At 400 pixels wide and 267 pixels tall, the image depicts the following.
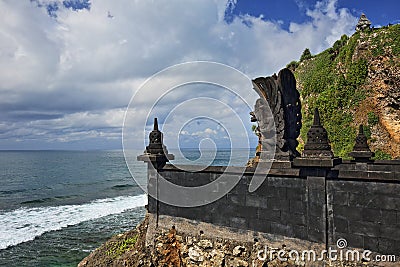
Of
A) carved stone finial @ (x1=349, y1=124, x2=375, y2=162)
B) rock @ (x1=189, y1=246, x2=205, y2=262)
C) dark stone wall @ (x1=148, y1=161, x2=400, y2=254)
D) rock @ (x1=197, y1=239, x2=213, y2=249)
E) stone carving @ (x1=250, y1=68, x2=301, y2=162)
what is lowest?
rock @ (x1=189, y1=246, x2=205, y2=262)

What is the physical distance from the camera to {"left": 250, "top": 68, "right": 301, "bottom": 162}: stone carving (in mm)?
7652

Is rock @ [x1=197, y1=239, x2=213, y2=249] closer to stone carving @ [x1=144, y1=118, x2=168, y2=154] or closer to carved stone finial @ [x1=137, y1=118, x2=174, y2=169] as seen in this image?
carved stone finial @ [x1=137, y1=118, x2=174, y2=169]

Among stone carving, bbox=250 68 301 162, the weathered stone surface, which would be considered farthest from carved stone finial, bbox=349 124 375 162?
the weathered stone surface

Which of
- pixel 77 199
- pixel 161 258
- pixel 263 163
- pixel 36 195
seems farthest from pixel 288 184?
pixel 36 195

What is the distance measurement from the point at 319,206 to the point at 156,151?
4.73m

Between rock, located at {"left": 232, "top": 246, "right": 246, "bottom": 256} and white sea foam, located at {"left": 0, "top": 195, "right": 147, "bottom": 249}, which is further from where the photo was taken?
white sea foam, located at {"left": 0, "top": 195, "right": 147, "bottom": 249}

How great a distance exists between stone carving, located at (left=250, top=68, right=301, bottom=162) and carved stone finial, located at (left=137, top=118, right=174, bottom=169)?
3.06 m

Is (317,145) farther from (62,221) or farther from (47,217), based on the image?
(47,217)

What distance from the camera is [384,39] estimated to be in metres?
20.1

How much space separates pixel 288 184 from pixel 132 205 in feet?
82.8

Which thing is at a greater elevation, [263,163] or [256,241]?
[263,163]

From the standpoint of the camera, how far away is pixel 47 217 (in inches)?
996

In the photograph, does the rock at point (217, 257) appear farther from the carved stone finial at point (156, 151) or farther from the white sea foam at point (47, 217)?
the white sea foam at point (47, 217)

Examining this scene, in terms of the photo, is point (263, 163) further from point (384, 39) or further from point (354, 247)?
point (384, 39)
